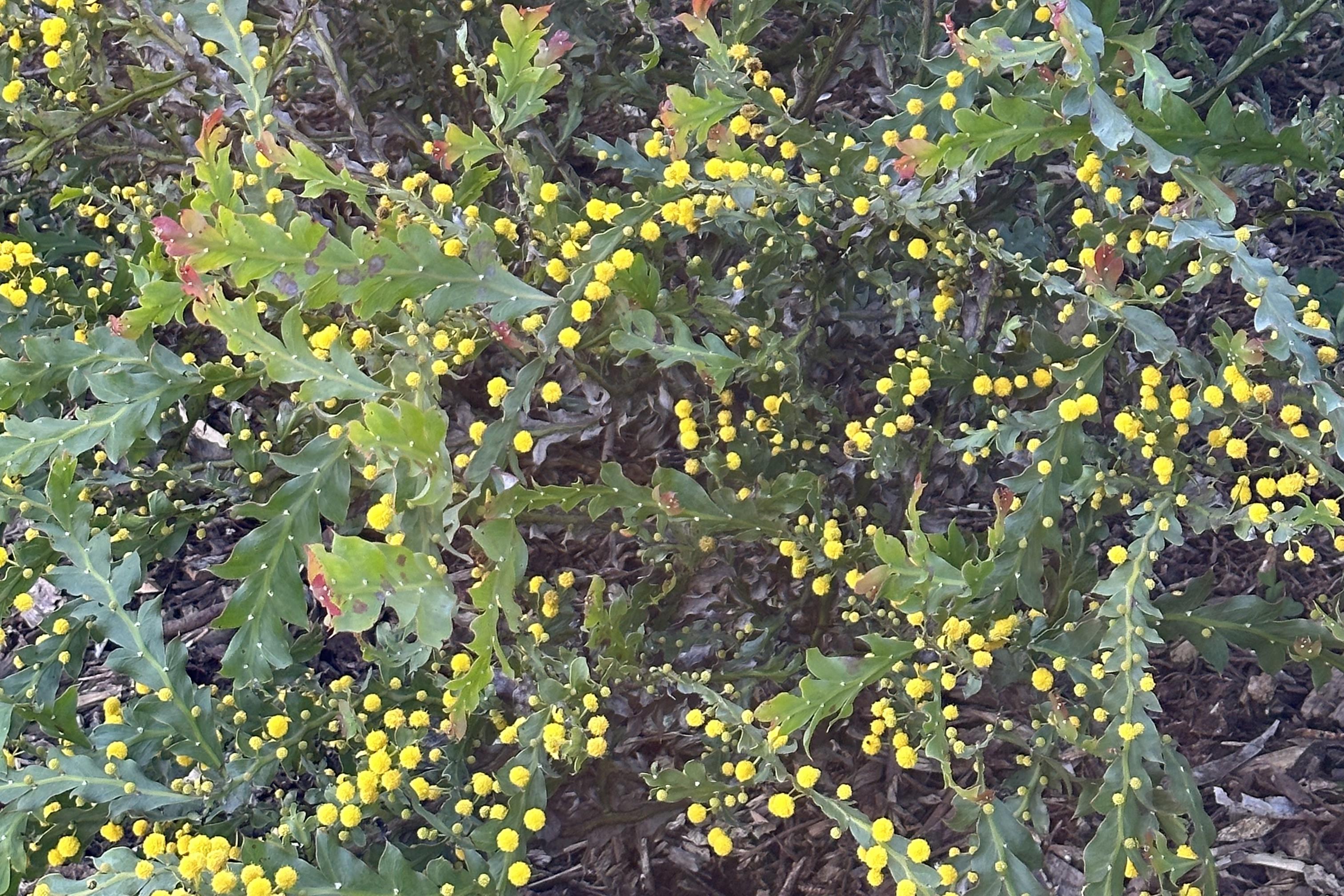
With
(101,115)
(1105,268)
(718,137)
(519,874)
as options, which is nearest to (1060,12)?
(1105,268)

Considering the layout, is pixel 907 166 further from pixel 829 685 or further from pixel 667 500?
pixel 829 685

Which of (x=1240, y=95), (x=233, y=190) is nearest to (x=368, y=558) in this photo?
(x=233, y=190)

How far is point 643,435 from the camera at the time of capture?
7.22ft

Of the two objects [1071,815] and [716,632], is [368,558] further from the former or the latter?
[1071,815]

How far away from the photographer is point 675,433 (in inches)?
93.2

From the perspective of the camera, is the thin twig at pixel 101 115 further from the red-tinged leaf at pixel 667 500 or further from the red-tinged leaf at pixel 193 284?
the red-tinged leaf at pixel 667 500

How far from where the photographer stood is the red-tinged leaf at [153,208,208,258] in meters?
1.48

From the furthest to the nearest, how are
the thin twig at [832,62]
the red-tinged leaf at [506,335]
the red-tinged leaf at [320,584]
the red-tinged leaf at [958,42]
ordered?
the thin twig at [832,62], the red-tinged leaf at [506,335], the red-tinged leaf at [958,42], the red-tinged leaf at [320,584]

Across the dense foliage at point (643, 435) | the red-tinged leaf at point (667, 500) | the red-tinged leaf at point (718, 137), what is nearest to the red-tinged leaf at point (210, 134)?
the dense foliage at point (643, 435)

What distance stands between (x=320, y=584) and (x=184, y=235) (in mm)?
532

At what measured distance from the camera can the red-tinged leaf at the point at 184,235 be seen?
1.48m

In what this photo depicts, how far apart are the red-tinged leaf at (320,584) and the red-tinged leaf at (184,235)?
45 cm

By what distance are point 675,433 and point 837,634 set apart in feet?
1.85

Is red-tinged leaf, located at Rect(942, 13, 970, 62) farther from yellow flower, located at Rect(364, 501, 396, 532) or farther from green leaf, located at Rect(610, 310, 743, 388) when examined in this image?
yellow flower, located at Rect(364, 501, 396, 532)
